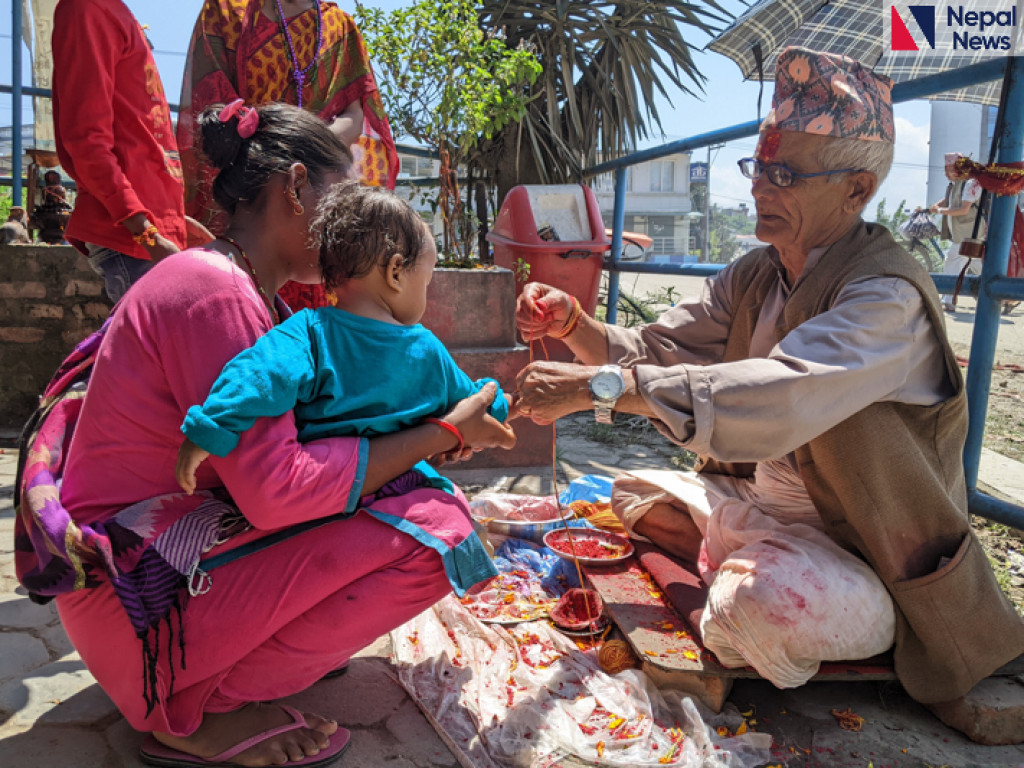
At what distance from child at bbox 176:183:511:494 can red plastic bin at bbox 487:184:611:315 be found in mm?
3866

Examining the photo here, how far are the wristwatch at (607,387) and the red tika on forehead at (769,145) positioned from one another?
87cm

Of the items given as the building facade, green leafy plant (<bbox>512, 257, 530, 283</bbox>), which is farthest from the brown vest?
the building facade

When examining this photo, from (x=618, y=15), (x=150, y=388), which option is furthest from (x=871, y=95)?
(x=618, y=15)

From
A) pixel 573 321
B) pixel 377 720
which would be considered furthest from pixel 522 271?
pixel 377 720

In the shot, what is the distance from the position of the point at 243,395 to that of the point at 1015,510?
2.39 meters

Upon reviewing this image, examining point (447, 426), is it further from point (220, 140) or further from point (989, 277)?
point (989, 277)

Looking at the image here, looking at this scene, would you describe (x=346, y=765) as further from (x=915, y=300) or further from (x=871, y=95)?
(x=871, y=95)

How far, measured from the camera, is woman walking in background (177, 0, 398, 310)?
10.6 ft

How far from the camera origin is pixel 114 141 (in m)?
2.83

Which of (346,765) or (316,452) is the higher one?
(316,452)

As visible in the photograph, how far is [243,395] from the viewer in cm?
150

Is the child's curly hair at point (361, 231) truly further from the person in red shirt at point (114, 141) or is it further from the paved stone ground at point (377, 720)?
the person in red shirt at point (114, 141)

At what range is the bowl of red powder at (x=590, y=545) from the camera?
8.86ft

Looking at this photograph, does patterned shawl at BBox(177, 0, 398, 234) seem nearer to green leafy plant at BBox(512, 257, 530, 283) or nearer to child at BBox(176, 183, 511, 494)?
child at BBox(176, 183, 511, 494)
